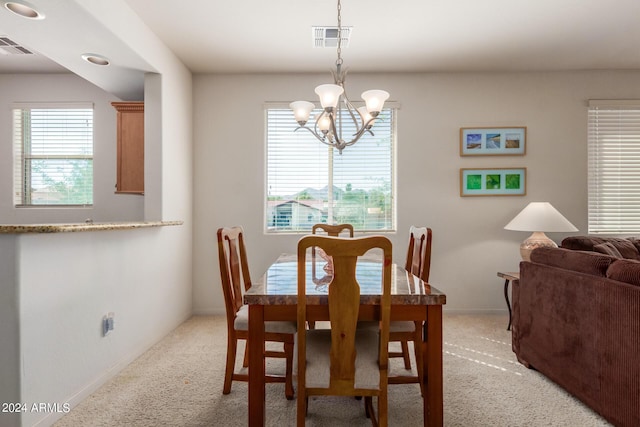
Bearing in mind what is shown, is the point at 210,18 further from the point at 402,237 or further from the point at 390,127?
the point at 402,237

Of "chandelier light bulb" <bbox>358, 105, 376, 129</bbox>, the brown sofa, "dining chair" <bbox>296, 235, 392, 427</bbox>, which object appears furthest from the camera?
"chandelier light bulb" <bbox>358, 105, 376, 129</bbox>

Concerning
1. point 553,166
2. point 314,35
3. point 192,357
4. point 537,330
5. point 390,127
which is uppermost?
point 314,35

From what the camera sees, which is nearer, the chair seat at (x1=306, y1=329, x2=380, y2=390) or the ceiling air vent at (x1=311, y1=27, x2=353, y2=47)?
the chair seat at (x1=306, y1=329, x2=380, y2=390)

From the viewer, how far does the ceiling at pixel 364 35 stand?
2.59m

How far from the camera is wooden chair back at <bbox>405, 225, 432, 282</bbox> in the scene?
85.7 inches

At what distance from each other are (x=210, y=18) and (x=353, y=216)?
233 centimetres

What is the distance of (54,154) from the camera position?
389 centimetres

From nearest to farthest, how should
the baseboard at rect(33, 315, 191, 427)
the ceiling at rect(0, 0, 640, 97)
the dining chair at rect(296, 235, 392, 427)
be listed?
the dining chair at rect(296, 235, 392, 427) < the baseboard at rect(33, 315, 191, 427) < the ceiling at rect(0, 0, 640, 97)

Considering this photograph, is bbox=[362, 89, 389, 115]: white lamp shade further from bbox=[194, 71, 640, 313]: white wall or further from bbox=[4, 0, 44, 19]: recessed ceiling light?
bbox=[4, 0, 44, 19]: recessed ceiling light

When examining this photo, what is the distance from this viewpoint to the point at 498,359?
8.82 ft

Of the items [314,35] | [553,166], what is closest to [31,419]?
[314,35]

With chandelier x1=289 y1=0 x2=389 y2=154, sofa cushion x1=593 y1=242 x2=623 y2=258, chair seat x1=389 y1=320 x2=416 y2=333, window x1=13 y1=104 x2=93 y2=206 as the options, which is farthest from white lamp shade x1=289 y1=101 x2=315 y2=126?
window x1=13 y1=104 x2=93 y2=206

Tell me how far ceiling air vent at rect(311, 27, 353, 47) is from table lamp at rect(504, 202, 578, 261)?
237 centimetres

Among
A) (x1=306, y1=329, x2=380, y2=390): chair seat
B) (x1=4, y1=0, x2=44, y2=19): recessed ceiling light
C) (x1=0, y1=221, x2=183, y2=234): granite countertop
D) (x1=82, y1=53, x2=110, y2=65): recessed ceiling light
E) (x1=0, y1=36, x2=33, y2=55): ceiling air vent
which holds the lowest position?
(x1=306, y1=329, x2=380, y2=390): chair seat
